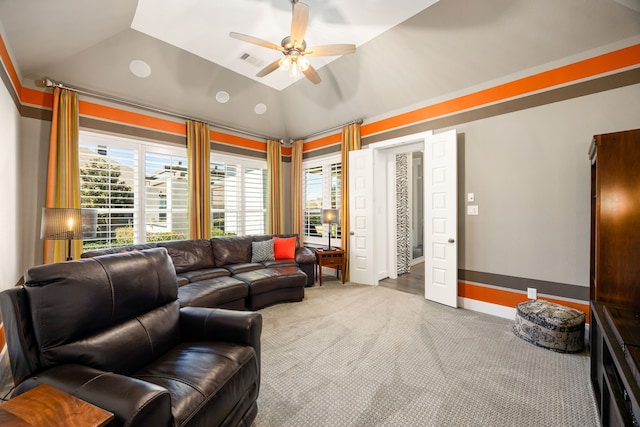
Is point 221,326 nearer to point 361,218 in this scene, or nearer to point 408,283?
point 361,218

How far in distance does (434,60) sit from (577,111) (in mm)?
1706

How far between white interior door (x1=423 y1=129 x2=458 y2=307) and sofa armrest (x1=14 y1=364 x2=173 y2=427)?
3.64m

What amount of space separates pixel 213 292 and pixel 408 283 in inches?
135

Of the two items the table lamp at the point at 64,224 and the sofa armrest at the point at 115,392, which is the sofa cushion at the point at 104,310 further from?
the table lamp at the point at 64,224

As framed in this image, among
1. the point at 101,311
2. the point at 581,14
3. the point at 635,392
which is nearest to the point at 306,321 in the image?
the point at 101,311

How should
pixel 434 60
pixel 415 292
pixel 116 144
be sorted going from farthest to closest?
pixel 415 292
pixel 116 144
pixel 434 60

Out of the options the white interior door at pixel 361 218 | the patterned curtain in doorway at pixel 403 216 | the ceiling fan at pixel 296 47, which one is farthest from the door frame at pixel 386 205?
the ceiling fan at pixel 296 47

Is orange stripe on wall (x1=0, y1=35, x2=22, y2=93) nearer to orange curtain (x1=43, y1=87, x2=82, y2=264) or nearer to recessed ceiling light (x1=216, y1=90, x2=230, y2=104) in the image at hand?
orange curtain (x1=43, y1=87, x2=82, y2=264)

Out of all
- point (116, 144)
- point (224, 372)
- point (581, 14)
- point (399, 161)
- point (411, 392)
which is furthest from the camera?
point (399, 161)

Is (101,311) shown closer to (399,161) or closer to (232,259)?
(232,259)

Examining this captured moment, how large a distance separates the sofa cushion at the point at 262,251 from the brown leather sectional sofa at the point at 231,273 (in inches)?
2.4

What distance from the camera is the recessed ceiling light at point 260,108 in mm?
5246

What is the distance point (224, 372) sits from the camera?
145cm

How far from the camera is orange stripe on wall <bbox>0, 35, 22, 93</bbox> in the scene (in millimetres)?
2395
